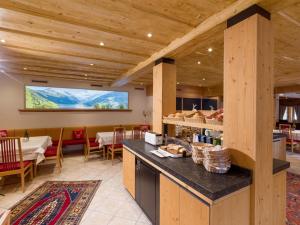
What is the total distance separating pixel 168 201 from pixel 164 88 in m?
1.76

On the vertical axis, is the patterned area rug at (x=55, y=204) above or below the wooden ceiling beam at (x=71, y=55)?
below

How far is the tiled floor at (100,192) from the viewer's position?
7.07 feet

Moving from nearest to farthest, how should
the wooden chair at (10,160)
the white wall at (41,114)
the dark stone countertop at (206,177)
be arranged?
the dark stone countertop at (206,177), the wooden chair at (10,160), the white wall at (41,114)

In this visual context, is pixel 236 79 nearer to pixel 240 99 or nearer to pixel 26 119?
pixel 240 99

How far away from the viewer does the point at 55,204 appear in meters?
2.47

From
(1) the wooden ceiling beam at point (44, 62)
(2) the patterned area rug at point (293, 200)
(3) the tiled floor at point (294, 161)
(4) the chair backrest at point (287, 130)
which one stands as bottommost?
(3) the tiled floor at point (294, 161)

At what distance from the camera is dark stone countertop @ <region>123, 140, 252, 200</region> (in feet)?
3.84

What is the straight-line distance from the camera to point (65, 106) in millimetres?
5629

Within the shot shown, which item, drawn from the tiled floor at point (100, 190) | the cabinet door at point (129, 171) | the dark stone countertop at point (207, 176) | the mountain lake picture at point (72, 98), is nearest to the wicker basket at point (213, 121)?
the dark stone countertop at point (207, 176)

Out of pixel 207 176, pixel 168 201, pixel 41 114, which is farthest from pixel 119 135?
pixel 207 176

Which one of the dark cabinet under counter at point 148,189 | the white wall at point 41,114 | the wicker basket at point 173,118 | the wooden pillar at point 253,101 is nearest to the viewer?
the wooden pillar at point 253,101

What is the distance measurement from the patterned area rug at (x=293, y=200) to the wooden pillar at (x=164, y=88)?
6.83ft

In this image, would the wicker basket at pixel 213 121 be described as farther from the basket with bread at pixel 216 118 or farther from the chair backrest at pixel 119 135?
the chair backrest at pixel 119 135

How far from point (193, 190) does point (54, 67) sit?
4194mm
